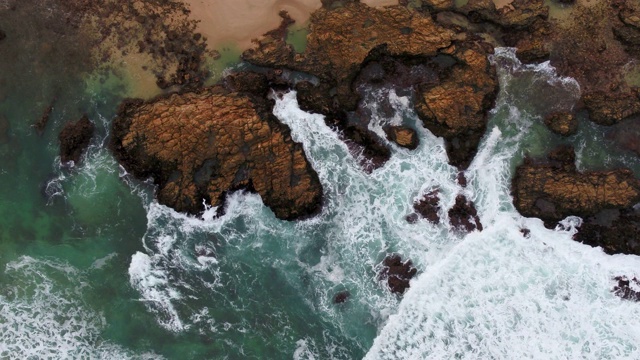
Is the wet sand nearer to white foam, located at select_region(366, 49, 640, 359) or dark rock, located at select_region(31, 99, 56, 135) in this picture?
dark rock, located at select_region(31, 99, 56, 135)

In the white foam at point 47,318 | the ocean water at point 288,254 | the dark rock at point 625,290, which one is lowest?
the white foam at point 47,318

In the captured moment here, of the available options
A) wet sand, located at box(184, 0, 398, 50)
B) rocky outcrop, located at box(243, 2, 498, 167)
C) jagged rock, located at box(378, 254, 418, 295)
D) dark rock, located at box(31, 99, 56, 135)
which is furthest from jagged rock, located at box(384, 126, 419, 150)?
dark rock, located at box(31, 99, 56, 135)

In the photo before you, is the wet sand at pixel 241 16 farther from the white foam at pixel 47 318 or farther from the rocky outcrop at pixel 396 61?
the white foam at pixel 47 318

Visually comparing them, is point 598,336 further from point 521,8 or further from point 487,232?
point 521,8

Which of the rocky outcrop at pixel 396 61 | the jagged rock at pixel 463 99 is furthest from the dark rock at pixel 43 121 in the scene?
the jagged rock at pixel 463 99

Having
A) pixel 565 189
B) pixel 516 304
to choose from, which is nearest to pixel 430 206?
pixel 516 304

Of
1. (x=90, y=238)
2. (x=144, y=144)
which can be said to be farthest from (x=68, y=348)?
(x=144, y=144)

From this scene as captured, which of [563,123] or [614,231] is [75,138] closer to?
[563,123]
